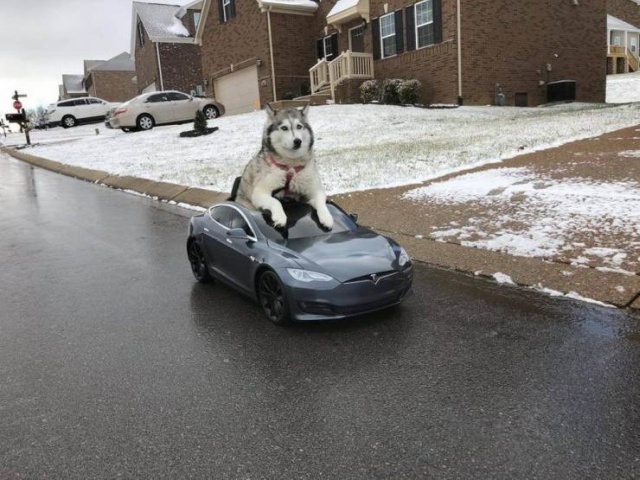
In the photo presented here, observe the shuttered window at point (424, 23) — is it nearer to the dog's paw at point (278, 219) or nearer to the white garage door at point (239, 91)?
the white garage door at point (239, 91)

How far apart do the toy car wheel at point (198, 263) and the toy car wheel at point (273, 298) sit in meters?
1.35

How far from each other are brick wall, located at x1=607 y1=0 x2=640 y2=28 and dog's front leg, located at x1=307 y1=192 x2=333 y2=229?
49.3 metres

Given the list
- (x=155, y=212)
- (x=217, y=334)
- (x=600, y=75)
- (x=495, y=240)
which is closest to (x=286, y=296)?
(x=217, y=334)

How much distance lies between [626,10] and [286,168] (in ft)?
167

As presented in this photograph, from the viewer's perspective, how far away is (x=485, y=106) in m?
22.8

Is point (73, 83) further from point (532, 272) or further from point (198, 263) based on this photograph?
point (532, 272)

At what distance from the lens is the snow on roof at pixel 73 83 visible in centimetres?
8075

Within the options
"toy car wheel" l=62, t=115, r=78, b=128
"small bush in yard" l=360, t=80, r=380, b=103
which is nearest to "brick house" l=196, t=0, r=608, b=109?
"small bush in yard" l=360, t=80, r=380, b=103

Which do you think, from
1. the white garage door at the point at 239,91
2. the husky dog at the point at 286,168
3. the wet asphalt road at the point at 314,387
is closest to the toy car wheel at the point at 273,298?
the wet asphalt road at the point at 314,387


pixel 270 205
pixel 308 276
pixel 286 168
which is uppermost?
pixel 286 168

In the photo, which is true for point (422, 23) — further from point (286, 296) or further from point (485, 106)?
point (286, 296)

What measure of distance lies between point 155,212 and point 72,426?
27.7 ft

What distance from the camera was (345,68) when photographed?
25250 millimetres

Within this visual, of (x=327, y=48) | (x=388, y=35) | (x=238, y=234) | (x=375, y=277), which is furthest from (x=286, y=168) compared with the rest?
(x=327, y=48)
